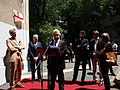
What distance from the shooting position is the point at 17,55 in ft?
35.0

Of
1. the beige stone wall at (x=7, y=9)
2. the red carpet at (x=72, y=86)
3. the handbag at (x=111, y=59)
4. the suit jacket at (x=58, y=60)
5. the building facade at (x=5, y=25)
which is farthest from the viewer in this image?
the beige stone wall at (x=7, y=9)

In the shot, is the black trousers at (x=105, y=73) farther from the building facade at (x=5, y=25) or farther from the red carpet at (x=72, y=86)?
the building facade at (x=5, y=25)

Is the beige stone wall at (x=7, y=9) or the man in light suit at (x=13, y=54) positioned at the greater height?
the beige stone wall at (x=7, y=9)

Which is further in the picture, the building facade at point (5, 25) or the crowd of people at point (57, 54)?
the building facade at point (5, 25)

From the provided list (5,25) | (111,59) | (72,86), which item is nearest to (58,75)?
(111,59)

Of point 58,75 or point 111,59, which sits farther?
point 111,59

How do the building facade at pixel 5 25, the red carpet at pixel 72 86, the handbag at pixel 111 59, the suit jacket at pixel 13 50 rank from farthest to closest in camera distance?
the building facade at pixel 5 25 < the red carpet at pixel 72 86 < the suit jacket at pixel 13 50 < the handbag at pixel 111 59

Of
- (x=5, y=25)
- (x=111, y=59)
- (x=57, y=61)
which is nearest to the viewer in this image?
(x=57, y=61)

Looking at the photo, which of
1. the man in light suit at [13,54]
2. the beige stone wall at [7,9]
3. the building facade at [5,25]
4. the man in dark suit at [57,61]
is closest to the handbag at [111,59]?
the man in dark suit at [57,61]

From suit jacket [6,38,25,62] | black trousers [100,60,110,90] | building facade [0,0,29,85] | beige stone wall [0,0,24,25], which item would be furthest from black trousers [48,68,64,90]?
beige stone wall [0,0,24,25]

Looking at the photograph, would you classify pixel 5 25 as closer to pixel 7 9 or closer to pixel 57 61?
pixel 7 9

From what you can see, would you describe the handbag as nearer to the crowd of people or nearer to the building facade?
the crowd of people

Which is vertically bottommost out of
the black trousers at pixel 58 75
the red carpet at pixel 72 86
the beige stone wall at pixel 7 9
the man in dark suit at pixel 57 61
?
the red carpet at pixel 72 86

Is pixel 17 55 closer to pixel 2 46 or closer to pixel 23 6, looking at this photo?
pixel 2 46
